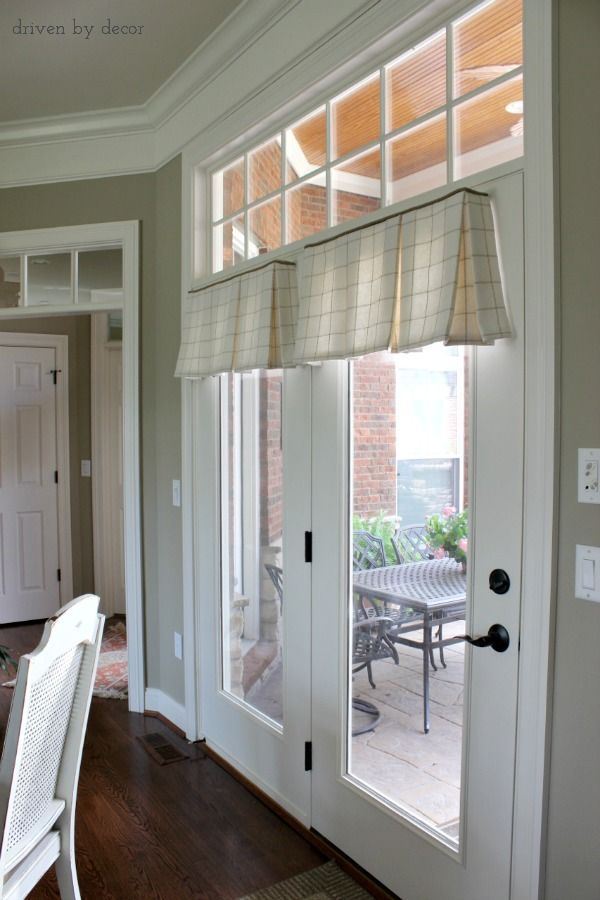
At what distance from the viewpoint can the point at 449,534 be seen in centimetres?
188

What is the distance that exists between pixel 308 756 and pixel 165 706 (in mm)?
1265

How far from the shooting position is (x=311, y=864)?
7.36 feet

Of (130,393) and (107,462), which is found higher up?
(130,393)

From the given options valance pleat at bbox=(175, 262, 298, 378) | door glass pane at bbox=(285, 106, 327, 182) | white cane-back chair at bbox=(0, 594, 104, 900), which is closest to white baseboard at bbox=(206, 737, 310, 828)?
white cane-back chair at bbox=(0, 594, 104, 900)

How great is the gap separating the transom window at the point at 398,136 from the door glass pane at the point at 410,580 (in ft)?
1.71

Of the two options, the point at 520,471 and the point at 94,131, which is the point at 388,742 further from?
the point at 94,131

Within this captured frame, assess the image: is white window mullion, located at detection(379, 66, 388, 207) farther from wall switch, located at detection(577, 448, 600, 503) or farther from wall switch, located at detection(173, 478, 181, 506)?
wall switch, located at detection(173, 478, 181, 506)

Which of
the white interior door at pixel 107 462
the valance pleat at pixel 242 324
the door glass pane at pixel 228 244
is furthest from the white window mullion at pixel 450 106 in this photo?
the white interior door at pixel 107 462

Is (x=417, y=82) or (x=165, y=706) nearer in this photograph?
(x=417, y=82)

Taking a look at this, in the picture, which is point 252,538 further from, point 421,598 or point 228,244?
point 228,244

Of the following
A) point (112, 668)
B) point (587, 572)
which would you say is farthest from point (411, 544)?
point (112, 668)

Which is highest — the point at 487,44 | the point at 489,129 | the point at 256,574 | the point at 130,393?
the point at 487,44

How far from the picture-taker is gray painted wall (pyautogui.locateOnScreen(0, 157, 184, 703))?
3301 millimetres

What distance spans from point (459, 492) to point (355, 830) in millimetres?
1182
